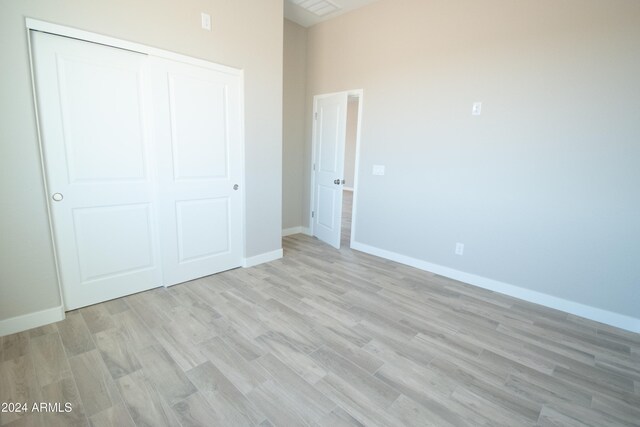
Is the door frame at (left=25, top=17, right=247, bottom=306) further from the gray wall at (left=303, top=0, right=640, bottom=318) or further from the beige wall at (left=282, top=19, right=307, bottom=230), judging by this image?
the gray wall at (left=303, top=0, right=640, bottom=318)

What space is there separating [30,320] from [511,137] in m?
4.41

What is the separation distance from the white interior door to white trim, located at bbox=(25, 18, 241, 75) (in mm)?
1750

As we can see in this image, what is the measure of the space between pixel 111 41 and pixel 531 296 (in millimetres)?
4401

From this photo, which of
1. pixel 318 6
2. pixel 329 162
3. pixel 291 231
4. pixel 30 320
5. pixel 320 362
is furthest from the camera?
pixel 291 231

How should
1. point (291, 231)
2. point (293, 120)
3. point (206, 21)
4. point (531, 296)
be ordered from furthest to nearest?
point (291, 231) < point (293, 120) < point (531, 296) < point (206, 21)

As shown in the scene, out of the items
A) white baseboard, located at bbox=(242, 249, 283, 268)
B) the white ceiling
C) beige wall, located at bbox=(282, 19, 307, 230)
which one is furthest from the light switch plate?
the white ceiling

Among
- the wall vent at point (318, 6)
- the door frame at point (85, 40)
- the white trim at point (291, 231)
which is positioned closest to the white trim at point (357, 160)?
the white trim at point (291, 231)

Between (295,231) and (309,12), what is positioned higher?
(309,12)

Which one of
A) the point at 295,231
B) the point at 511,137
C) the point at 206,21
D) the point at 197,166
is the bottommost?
the point at 295,231

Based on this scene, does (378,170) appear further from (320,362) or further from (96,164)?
(96,164)

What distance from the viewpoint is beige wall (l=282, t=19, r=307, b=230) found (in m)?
4.45

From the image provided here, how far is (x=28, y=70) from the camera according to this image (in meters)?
1.98

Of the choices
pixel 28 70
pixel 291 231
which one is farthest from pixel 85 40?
pixel 291 231

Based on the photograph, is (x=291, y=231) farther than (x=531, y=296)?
Yes
